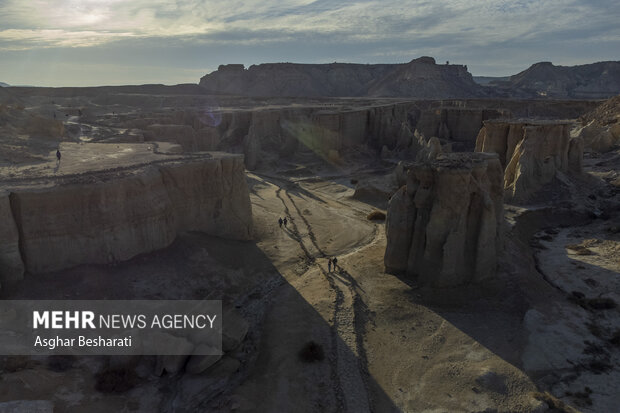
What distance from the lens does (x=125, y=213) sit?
59.0ft

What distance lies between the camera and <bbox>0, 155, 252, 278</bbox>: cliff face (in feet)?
52.6

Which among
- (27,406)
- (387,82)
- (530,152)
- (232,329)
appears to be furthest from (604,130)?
(387,82)

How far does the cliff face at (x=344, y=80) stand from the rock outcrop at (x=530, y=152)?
291ft

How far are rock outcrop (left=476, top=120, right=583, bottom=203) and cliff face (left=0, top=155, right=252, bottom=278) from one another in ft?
70.7

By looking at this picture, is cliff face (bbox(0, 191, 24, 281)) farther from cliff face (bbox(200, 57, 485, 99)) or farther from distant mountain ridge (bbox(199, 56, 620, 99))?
cliff face (bbox(200, 57, 485, 99))

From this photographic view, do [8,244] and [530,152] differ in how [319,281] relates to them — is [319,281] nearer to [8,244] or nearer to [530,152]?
[8,244]

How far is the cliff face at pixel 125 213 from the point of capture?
1603 cm

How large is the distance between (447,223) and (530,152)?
19.0m

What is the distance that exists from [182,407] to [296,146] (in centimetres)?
4111

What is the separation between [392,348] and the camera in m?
14.8

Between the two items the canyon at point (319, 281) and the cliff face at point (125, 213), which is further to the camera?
the cliff face at point (125, 213)

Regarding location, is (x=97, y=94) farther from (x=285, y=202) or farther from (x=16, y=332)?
(x=16, y=332)

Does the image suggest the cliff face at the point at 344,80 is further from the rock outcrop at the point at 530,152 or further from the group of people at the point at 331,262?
the group of people at the point at 331,262

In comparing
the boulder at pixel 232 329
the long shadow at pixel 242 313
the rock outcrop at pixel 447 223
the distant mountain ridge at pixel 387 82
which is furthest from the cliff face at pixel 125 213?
Answer: the distant mountain ridge at pixel 387 82
